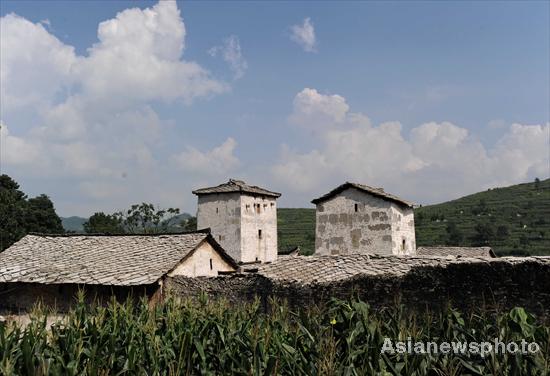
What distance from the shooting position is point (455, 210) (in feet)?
273

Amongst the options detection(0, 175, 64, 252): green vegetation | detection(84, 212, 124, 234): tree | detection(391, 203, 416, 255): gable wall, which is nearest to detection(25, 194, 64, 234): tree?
detection(0, 175, 64, 252): green vegetation

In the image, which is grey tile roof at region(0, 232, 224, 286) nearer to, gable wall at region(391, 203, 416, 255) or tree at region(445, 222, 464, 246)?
gable wall at region(391, 203, 416, 255)

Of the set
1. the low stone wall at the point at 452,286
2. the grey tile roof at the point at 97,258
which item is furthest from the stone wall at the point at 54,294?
the low stone wall at the point at 452,286

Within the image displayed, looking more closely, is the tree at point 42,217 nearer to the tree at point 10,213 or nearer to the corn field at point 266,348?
the tree at point 10,213

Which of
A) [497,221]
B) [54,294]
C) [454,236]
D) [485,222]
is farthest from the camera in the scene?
[497,221]

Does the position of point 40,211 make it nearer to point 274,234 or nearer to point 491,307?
point 274,234

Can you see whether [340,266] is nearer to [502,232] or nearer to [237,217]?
[237,217]

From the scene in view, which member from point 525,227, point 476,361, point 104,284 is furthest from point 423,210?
point 476,361

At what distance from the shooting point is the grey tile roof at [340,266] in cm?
1162

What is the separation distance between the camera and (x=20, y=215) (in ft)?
157

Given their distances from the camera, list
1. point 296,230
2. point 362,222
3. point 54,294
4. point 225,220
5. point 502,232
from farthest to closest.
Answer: point 296,230
point 502,232
point 225,220
point 362,222
point 54,294

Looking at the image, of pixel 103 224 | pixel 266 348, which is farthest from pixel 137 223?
pixel 266 348

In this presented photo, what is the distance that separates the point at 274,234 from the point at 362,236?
13426mm

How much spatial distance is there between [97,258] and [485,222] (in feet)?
212
